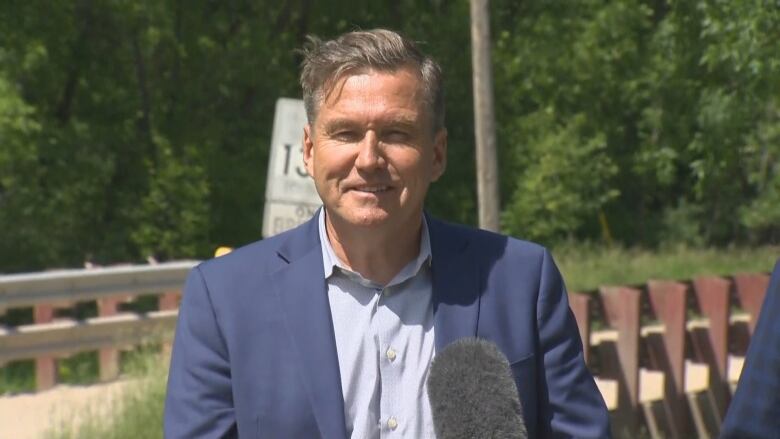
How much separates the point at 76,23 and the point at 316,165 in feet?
90.1

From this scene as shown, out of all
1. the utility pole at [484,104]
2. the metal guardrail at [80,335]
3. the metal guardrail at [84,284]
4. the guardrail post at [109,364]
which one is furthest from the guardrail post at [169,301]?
the utility pole at [484,104]

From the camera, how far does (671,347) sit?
37.0ft

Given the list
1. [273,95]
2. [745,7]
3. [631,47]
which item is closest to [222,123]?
[273,95]

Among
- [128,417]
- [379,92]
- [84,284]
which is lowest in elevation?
[128,417]

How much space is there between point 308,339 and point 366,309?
15cm

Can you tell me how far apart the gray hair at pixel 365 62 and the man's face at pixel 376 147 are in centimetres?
2

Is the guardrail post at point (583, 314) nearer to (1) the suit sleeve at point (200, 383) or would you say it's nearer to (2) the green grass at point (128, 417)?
(2) the green grass at point (128, 417)

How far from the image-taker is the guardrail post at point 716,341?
464 inches

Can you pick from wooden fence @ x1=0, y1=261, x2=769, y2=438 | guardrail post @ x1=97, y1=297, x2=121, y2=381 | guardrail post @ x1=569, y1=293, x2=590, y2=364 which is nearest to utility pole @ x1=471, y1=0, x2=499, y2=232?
wooden fence @ x1=0, y1=261, x2=769, y2=438

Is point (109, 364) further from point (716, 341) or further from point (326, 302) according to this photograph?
point (326, 302)

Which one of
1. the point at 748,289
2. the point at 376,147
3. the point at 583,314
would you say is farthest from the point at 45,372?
the point at 376,147

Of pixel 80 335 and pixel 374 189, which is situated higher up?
pixel 374 189

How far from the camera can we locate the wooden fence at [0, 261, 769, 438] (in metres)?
10.7

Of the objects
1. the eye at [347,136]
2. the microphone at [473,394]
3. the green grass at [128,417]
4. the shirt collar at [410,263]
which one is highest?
the eye at [347,136]
